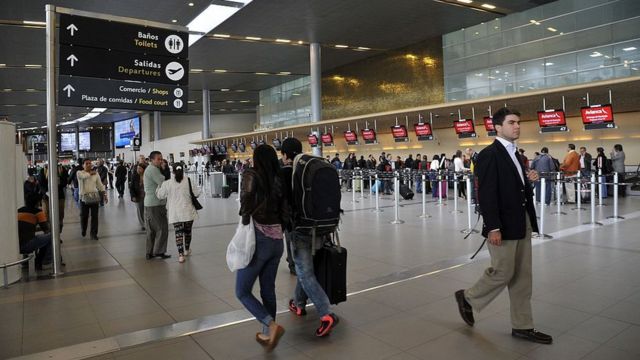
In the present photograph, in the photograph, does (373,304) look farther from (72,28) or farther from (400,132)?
(400,132)

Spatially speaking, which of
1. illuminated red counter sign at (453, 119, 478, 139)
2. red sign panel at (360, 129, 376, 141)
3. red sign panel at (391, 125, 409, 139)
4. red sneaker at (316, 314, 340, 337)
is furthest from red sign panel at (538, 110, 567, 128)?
red sneaker at (316, 314, 340, 337)

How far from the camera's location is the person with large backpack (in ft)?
11.7

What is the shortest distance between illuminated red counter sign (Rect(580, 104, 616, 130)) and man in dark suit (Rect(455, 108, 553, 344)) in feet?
37.6

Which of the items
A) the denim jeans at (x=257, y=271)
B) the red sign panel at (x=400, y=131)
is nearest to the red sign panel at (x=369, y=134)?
the red sign panel at (x=400, y=131)

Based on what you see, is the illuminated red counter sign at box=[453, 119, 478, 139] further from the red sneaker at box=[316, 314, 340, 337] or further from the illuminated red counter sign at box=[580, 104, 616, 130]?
the red sneaker at box=[316, 314, 340, 337]

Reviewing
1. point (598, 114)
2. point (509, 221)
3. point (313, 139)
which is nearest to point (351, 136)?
point (313, 139)

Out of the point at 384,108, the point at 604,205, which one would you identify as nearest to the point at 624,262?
the point at 604,205

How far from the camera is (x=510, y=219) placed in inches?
135

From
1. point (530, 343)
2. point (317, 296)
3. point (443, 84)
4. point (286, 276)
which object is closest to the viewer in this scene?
point (530, 343)

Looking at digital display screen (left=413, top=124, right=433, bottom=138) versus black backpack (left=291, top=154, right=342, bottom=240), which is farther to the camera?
digital display screen (left=413, top=124, right=433, bottom=138)

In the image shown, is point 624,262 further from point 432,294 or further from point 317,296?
point 317,296

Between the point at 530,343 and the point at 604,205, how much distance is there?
1139cm

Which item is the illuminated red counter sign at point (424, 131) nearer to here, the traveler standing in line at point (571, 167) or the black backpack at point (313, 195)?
the traveler standing in line at point (571, 167)

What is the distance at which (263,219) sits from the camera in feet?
10.9
